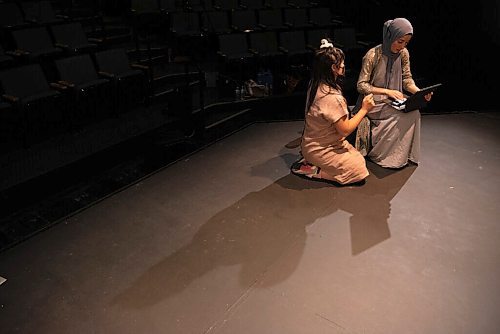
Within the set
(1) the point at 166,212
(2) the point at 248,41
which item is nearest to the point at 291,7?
(2) the point at 248,41

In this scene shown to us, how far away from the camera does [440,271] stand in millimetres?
2141

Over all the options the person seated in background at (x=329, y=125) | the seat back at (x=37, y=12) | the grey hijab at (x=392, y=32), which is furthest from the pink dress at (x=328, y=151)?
the seat back at (x=37, y=12)

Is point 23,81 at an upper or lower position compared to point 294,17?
lower

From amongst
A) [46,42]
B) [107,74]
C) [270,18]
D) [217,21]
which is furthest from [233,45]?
[46,42]

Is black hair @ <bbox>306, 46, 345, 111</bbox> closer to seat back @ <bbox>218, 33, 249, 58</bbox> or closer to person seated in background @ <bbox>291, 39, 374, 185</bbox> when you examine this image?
person seated in background @ <bbox>291, 39, 374, 185</bbox>

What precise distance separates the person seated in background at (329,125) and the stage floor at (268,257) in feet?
0.31

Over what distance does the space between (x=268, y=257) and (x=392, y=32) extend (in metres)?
1.55

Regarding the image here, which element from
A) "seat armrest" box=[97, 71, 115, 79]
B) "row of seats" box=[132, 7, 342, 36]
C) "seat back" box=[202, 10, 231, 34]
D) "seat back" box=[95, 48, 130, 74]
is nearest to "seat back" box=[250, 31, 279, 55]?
"row of seats" box=[132, 7, 342, 36]

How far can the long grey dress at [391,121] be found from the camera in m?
2.93

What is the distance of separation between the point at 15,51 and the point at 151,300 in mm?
2866

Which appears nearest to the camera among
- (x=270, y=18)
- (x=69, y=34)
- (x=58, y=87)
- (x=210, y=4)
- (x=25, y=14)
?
(x=58, y=87)

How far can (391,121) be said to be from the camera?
9.79 feet

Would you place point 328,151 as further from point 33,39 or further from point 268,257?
point 33,39

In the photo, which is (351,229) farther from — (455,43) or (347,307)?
(455,43)
